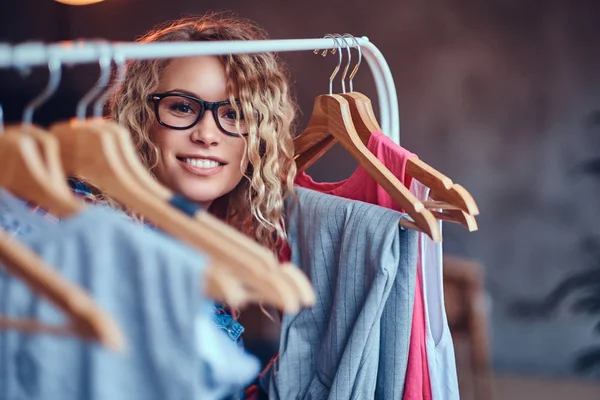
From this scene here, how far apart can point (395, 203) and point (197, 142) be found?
1.35 ft

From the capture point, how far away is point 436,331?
3.94 feet

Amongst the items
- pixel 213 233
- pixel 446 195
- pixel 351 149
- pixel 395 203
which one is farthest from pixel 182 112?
pixel 213 233

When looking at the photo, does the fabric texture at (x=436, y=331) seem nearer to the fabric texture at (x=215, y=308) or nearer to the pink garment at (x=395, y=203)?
the pink garment at (x=395, y=203)

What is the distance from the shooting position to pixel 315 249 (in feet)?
4.37

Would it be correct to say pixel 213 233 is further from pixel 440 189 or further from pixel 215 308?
pixel 215 308

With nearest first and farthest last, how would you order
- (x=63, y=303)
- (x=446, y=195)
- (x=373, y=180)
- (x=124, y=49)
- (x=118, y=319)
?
(x=63, y=303) → (x=118, y=319) → (x=124, y=49) → (x=446, y=195) → (x=373, y=180)

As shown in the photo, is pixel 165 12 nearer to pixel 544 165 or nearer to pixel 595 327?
pixel 544 165

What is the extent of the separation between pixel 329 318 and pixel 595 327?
296 cm

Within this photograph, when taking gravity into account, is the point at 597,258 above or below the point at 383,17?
below

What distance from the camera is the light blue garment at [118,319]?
0.69 m

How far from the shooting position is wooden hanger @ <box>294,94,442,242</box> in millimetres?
1091

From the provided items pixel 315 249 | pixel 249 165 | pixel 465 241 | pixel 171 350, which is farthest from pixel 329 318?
pixel 465 241

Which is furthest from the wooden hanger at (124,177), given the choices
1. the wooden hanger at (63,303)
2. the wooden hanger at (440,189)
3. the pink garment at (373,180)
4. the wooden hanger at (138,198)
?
the pink garment at (373,180)

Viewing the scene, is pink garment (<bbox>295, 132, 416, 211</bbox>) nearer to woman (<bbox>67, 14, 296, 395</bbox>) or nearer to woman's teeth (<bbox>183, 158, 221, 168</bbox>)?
woman (<bbox>67, 14, 296, 395</bbox>)
